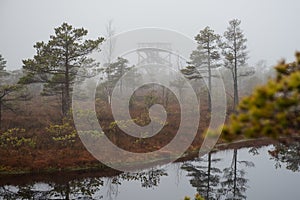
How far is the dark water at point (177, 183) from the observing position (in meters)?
9.99

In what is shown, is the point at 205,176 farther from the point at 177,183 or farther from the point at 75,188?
the point at 75,188

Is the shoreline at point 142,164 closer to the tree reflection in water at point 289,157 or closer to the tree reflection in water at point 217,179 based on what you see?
the tree reflection in water at point 217,179

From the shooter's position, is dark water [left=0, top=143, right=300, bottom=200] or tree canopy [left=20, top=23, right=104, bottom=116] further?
tree canopy [left=20, top=23, right=104, bottom=116]

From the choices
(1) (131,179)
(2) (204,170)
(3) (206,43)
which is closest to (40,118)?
(1) (131,179)

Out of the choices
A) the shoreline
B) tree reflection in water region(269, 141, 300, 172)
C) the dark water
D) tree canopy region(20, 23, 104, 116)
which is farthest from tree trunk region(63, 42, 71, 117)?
tree reflection in water region(269, 141, 300, 172)

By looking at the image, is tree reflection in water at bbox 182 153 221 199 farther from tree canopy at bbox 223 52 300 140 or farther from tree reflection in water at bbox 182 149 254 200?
tree canopy at bbox 223 52 300 140

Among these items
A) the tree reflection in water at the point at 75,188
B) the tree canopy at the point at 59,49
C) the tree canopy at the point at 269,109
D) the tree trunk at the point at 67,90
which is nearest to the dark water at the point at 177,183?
the tree reflection in water at the point at 75,188

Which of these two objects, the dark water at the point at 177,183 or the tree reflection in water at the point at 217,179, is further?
the dark water at the point at 177,183

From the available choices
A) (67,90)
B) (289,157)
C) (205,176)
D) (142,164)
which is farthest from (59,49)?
(289,157)

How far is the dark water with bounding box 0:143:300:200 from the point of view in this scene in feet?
32.8

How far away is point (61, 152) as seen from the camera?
13992mm

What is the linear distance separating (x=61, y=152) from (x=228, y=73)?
3191cm

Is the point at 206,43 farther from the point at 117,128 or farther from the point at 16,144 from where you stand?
the point at 16,144

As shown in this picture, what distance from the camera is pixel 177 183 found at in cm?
1122
